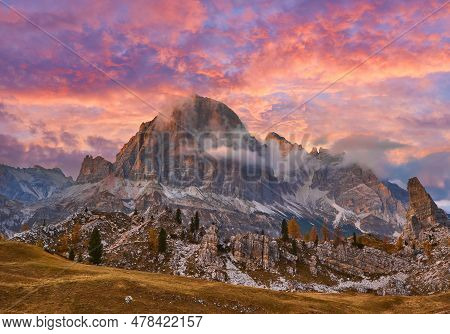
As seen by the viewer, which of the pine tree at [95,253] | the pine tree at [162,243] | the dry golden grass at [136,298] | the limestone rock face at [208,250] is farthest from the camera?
the pine tree at [162,243]

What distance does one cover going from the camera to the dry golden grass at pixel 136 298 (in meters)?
64.9

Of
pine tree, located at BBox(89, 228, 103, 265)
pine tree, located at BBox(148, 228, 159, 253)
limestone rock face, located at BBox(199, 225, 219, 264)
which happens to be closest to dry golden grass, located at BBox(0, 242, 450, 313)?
pine tree, located at BBox(89, 228, 103, 265)

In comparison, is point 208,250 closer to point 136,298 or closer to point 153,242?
point 153,242

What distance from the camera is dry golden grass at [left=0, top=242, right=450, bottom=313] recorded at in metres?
64.9

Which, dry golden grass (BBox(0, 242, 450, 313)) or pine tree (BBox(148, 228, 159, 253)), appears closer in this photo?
dry golden grass (BBox(0, 242, 450, 313))

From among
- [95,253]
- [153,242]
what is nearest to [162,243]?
[153,242]

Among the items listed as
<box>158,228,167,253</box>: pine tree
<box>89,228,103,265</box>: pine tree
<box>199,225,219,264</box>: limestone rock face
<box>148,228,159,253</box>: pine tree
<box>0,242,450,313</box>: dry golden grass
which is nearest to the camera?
<box>0,242,450,313</box>: dry golden grass

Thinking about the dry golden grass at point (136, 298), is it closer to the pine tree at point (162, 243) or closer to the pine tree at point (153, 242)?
the pine tree at point (162, 243)

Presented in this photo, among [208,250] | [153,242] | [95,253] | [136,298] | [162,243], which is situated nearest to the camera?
[136,298]

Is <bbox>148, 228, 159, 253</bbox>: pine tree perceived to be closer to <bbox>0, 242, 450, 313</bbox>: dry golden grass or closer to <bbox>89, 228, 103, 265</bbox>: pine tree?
<bbox>89, 228, 103, 265</bbox>: pine tree

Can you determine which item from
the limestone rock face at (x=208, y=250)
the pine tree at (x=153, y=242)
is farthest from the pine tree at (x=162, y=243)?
the limestone rock face at (x=208, y=250)

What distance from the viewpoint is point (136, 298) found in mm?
70750

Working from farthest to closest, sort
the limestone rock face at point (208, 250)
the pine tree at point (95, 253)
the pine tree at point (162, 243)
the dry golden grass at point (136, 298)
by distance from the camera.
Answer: the pine tree at point (162, 243) → the limestone rock face at point (208, 250) → the pine tree at point (95, 253) → the dry golden grass at point (136, 298)
